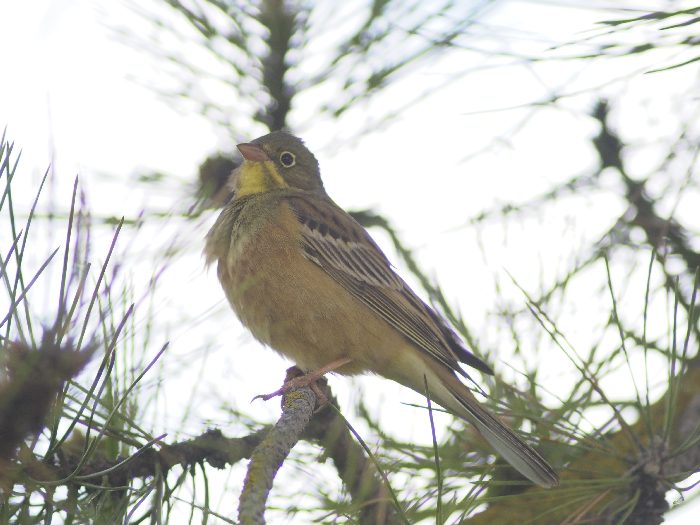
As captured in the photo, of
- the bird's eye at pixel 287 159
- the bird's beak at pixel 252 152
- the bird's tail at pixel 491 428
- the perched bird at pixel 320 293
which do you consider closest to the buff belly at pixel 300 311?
the perched bird at pixel 320 293

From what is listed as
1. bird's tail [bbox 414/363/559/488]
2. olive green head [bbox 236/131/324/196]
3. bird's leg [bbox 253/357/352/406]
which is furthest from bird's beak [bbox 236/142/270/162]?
bird's tail [bbox 414/363/559/488]

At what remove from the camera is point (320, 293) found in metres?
5.20

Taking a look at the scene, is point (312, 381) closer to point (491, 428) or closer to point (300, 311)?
point (300, 311)

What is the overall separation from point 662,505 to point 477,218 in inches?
69.1

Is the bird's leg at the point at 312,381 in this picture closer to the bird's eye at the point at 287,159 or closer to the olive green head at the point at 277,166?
the olive green head at the point at 277,166

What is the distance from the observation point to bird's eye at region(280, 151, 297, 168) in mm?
5945

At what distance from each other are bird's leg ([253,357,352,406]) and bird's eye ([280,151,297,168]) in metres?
1.52

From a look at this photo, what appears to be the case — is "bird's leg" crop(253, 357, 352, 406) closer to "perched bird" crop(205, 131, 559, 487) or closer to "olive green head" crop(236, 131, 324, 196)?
"perched bird" crop(205, 131, 559, 487)

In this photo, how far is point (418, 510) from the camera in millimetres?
3793

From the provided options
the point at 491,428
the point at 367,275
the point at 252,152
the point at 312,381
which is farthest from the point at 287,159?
the point at 491,428

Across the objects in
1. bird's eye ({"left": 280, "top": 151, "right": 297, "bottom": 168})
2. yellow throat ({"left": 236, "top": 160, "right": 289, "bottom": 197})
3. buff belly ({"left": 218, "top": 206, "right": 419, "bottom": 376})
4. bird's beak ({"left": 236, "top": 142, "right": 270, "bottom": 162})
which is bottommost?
buff belly ({"left": 218, "top": 206, "right": 419, "bottom": 376})

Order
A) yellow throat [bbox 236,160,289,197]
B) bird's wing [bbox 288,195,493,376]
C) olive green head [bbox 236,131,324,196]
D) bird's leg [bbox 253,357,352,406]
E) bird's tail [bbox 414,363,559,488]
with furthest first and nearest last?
yellow throat [bbox 236,160,289,197] < bird's wing [bbox 288,195,493,376] < olive green head [bbox 236,131,324,196] < bird's leg [bbox 253,357,352,406] < bird's tail [bbox 414,363,559,488]

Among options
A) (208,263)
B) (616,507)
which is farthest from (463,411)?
(208,263)

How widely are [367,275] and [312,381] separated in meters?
1.28
